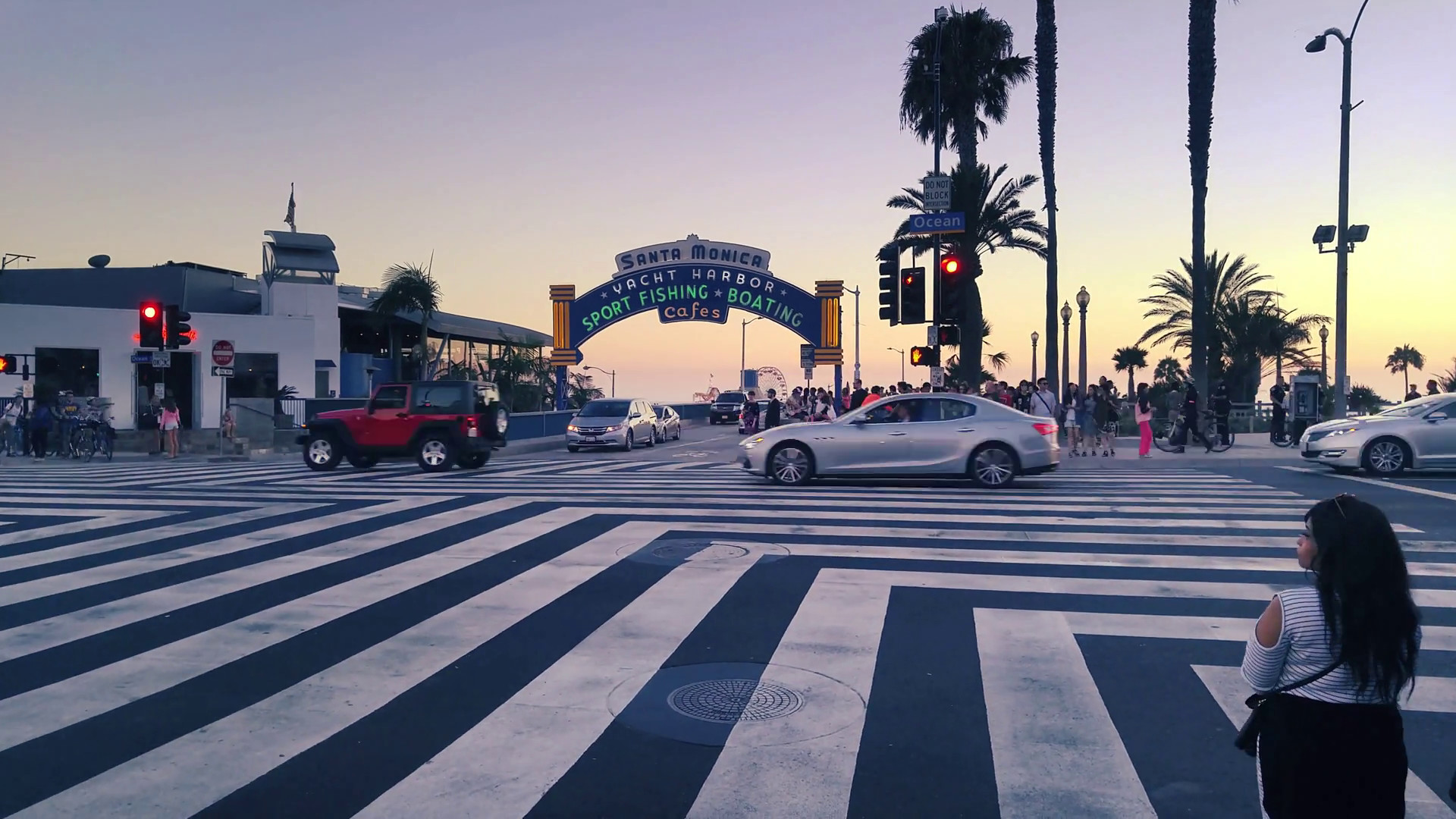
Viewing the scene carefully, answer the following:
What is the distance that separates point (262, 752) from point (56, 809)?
834 mm

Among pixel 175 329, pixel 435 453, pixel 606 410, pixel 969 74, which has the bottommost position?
pixel 435 453

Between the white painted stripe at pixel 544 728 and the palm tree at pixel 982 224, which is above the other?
the palm tree at pixel 982 224

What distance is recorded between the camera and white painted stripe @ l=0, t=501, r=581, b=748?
5348mm

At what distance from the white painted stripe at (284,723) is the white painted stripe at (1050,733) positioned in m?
3.22

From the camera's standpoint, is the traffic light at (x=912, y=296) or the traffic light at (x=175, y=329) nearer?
the traffic light at (x=912, y=296)

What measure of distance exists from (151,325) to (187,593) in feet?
56.1

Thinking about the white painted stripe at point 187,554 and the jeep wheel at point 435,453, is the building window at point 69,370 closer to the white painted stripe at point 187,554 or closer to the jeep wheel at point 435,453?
the jeep wheel at point 435,453

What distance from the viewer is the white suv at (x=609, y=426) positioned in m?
30.0

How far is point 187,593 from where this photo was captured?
327 inches

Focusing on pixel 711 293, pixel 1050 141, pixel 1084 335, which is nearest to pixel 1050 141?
pixel 1050 141

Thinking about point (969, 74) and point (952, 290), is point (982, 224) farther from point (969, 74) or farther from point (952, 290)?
point (952, 290)

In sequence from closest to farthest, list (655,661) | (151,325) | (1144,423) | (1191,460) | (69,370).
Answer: (655,661) → (1191,460) → (1144,423) → (151,325) → (69,370)

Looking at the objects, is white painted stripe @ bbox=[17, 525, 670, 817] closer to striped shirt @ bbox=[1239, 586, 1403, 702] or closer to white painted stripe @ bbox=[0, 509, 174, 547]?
striped shirt @ bbox=[1239, 586, 1403, 702]

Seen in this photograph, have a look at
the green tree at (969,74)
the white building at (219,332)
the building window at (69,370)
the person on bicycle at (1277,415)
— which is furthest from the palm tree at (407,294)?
the person on bicycle at (1277,415)
